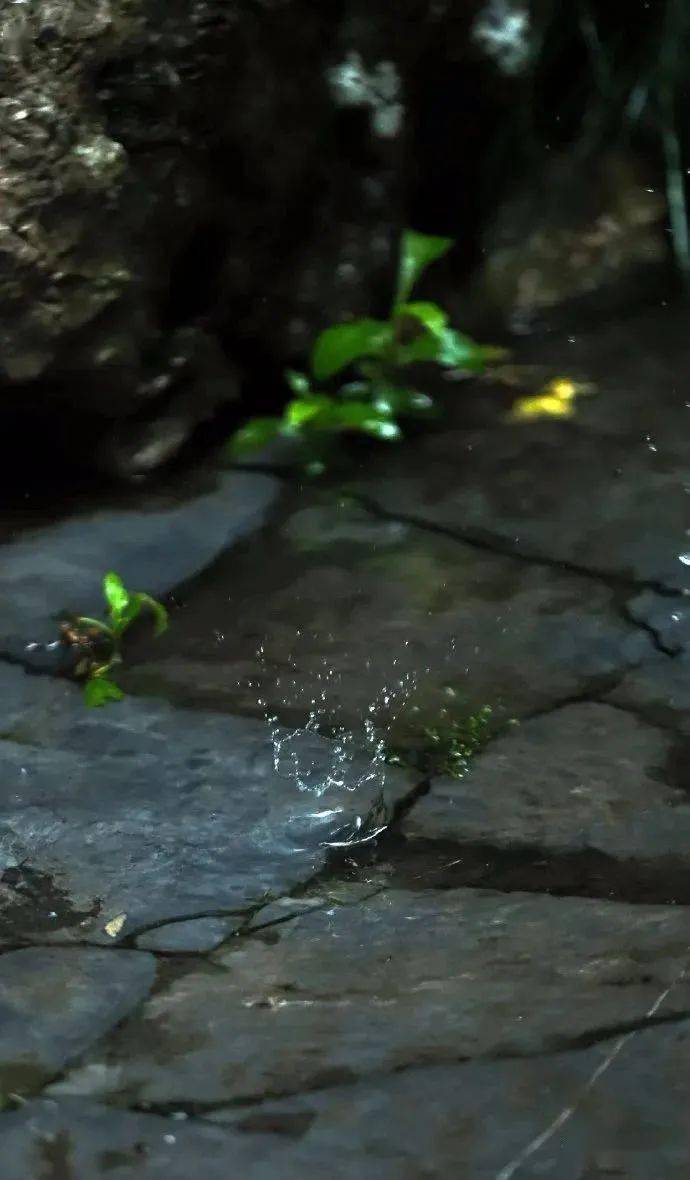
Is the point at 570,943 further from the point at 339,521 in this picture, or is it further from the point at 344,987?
the point at 339,521

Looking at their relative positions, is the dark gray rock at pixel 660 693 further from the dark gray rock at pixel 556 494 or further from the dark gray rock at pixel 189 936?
the dark gray rock at pixel 189 936

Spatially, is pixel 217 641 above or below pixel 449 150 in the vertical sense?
below

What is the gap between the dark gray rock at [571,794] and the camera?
1.66m

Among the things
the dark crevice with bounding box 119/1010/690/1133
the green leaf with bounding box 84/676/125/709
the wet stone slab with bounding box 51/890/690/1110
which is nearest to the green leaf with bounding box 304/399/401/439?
the green leaf with bounding box 84/676/125/709

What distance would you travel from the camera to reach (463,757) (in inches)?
72.0

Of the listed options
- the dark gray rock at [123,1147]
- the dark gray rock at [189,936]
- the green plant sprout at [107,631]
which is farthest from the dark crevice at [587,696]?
the dark gray rock at [123,1147]

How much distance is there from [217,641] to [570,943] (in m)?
0.86

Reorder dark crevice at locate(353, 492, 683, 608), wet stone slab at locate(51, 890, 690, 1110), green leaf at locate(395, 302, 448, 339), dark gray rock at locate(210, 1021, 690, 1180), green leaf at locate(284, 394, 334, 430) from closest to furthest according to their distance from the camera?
dark gray rock at locate(210, 1021, 690, 1180) < wet stone slab at locate(51, 890, 690, 1110) < dark crevice at locate(353, 492, 683, 608) < green leaf at locate(284, 394, 334, 430) < green leaf at locate(395, 302, 448, 339)

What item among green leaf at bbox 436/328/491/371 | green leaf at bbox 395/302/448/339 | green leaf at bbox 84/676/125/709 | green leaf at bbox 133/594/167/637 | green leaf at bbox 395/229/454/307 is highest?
green leaf at bbox 395/229/454/307

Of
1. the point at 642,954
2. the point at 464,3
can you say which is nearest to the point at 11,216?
the point at 464,3

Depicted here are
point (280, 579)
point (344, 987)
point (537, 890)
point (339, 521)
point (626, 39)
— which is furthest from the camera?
point (626, 39)

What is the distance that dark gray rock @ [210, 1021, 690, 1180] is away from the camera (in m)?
1.19

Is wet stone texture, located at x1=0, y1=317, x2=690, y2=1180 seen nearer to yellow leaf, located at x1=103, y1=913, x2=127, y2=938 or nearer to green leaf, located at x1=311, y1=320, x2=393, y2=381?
yellow leaf, located at x1=103, y1=913, x2=127, y2=938

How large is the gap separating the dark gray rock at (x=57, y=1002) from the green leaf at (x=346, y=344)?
154cm
